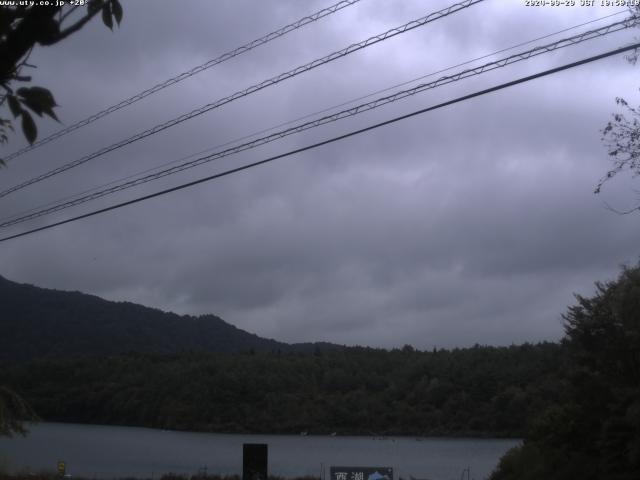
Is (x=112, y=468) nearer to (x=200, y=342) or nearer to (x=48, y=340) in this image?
(x=48, y=340)

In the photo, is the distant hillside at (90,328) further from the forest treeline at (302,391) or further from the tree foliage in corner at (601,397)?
the tree foliage in corner at (601,397)

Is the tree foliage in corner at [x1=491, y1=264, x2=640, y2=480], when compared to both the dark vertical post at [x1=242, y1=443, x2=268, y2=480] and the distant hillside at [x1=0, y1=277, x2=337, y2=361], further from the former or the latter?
the distant hillside at [x1=0, y1=277, x2=337, y2=361]

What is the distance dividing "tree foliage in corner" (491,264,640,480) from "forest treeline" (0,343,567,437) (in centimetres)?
2762

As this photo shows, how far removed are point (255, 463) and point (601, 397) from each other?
370 inches

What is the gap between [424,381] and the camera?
2584 inches

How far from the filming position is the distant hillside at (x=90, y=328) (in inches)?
2640

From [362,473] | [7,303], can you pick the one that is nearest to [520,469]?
[362,473]

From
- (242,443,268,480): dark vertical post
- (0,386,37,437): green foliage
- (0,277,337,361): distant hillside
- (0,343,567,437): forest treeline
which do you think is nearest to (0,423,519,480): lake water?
(0,343,567,437): forest treeline

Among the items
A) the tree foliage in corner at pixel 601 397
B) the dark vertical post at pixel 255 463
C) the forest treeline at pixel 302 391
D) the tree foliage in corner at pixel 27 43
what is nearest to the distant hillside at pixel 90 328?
the forest treeline at pixel 302 391

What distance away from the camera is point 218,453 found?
2212 inches

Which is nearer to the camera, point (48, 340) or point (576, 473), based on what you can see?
point (576, 473)

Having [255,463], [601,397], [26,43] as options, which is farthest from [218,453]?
[26,43]

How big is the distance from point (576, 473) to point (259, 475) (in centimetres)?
853

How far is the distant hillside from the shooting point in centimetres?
6706
